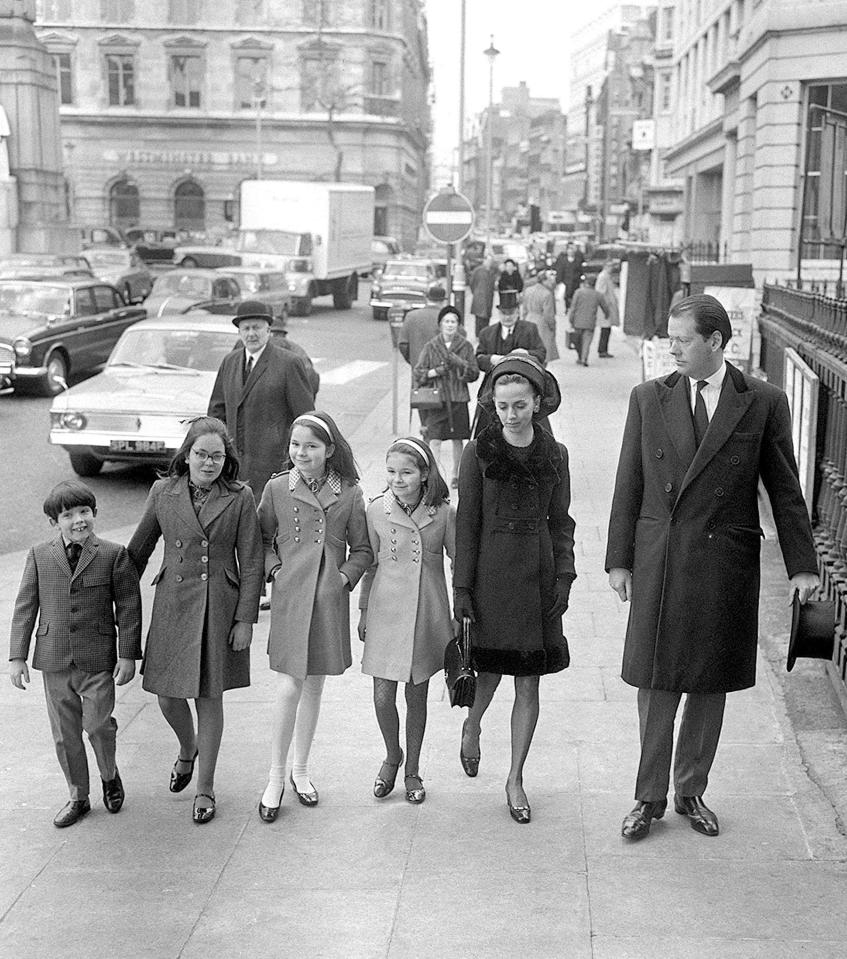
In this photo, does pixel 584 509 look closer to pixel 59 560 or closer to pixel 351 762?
pixel 351 762

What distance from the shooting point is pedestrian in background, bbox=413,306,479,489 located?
1196cm

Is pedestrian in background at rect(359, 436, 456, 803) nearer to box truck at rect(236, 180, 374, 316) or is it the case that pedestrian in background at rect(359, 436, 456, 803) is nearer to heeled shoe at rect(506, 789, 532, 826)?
heeled shoe at rect(506, 789, 532, 826)

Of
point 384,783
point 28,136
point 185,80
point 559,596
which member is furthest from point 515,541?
point 185,80

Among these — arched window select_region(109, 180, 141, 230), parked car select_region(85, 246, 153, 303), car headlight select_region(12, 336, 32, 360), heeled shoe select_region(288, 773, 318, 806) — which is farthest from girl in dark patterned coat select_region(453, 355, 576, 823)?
arched window select_region(109, 180, 141, 230)

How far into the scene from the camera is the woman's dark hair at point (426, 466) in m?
5.45

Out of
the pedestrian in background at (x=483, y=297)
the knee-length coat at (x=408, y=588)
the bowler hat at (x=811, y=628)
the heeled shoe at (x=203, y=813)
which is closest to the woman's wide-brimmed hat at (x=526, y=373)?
the knee-length coat at (x=408, y=588)

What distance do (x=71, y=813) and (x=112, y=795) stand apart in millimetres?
179

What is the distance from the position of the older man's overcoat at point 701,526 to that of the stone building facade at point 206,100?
7419cm

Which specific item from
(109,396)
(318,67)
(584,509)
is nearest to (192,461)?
(584,509)

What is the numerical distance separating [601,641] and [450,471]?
241 inches

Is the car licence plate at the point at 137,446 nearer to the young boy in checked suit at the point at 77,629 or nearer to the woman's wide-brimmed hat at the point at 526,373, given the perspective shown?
the young boy in checked suit at the point at 77,629

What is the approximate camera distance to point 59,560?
5398 mm

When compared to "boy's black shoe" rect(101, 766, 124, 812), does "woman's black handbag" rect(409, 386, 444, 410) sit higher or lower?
higher

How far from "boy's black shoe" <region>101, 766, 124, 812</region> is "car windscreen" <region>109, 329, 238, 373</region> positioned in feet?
27.9
